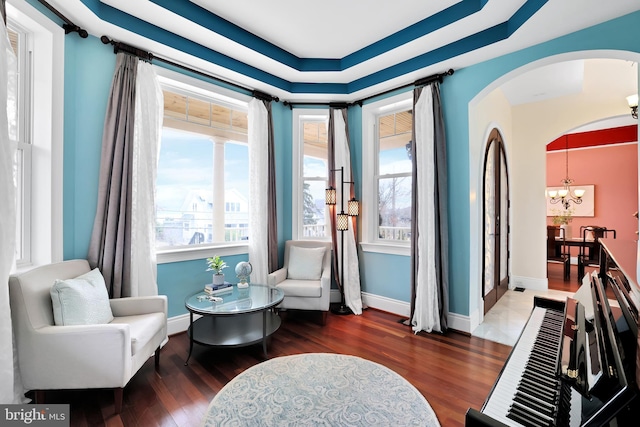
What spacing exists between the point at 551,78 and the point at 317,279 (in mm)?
3931

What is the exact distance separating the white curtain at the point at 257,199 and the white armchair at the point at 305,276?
0.77 ft

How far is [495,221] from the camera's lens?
12.7ft

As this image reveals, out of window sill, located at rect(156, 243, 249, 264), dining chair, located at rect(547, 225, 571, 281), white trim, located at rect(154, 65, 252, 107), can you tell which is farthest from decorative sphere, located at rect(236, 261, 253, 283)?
dining chair, located at rect(547, 225, 571, 281)

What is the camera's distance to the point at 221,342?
2383 millimetres

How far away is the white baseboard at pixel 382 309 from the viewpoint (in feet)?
9.67

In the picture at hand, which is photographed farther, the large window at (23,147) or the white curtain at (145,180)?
the white curtain at (145,180)

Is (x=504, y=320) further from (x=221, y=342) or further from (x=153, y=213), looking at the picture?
(x=153, y=213)

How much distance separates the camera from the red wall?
625 cm

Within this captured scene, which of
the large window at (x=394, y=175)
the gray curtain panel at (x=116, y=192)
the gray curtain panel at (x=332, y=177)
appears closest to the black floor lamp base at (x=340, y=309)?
the gray curtain panel at (x=332, y=177)

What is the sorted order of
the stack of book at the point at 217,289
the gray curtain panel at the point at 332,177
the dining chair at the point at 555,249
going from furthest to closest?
the dining chair at the point at 555,249
the gray curtain panel at the point at 332,177
the stack of book at the point at 217,289

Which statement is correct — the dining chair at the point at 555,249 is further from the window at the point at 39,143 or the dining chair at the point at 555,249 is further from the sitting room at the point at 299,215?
Answer: the window at the point at 39,143

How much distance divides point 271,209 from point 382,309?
1952 millimetres

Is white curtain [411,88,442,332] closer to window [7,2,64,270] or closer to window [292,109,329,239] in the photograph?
window [292,109,329,239]

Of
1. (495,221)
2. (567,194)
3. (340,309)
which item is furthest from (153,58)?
(567,194)
